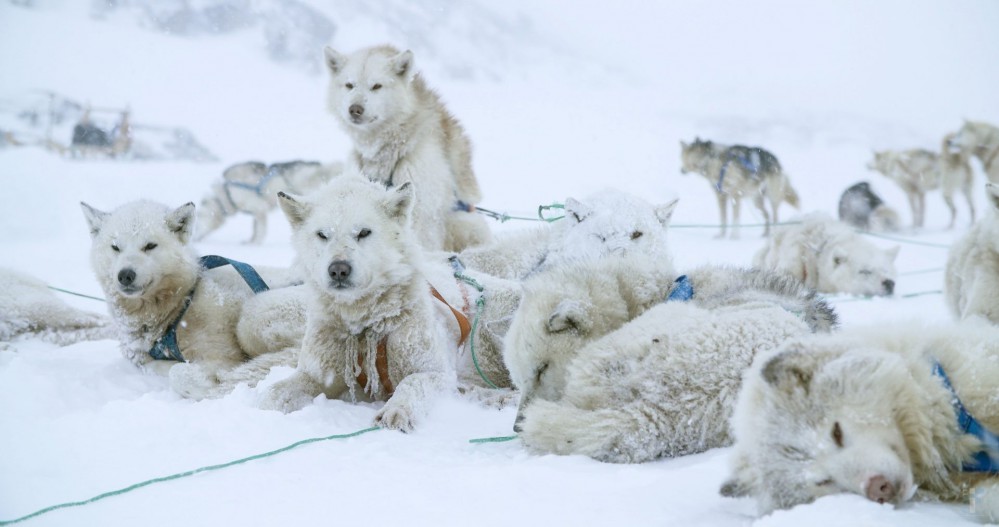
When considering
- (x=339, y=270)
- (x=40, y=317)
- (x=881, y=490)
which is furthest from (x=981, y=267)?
(x=40, y=317)

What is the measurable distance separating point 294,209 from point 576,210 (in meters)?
1.82

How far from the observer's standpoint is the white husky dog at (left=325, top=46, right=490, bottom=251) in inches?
242

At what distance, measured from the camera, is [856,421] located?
1915 millimetres

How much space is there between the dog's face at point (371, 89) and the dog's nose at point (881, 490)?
5.03m

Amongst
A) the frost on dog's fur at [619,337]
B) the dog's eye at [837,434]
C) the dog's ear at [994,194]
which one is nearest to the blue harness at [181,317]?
the frost on dog's fur at [619,337]

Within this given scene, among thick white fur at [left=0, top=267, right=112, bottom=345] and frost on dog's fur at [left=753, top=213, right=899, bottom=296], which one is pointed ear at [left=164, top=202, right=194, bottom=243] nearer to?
thick white fur at [left=0, top=267, right=112, bottom=345]

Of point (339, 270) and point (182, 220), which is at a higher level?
point (182, 220)

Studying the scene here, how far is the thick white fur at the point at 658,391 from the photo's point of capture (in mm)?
2600

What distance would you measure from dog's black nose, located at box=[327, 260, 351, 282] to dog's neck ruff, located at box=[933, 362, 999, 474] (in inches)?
98.1

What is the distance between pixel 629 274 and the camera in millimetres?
3461

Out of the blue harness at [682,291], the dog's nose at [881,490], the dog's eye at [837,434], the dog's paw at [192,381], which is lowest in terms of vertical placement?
the dog's paw at [192,381]

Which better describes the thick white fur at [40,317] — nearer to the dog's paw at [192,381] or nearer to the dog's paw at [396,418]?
the dog's paw at [192,381]

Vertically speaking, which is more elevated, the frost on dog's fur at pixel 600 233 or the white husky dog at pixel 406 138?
the white husky dog at pixel 406 138

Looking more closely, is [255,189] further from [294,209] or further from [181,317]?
[294,209]
